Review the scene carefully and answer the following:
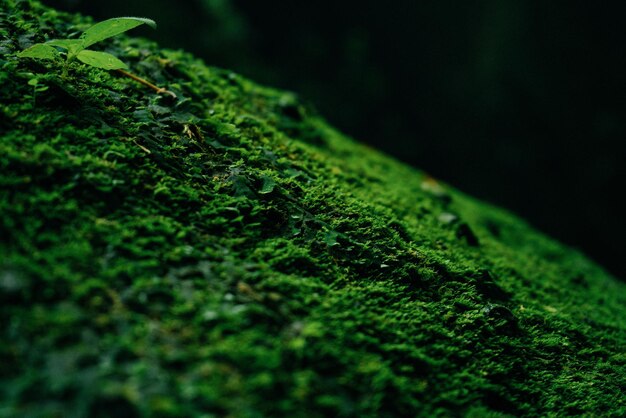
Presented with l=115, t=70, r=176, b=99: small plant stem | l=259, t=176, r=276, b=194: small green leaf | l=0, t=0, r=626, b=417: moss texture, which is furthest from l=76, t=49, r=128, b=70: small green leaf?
l=259, t=176, r=276, b=194: small green leaf

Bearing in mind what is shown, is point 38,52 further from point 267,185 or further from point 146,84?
point 267,185

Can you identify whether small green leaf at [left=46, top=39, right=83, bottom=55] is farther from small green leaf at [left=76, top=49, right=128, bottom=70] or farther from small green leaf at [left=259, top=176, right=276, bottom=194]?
small green leaf at [left=259, top=176, right=276, bottom=194]

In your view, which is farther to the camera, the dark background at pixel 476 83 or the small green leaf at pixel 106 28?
the dark background at pixel 476 83

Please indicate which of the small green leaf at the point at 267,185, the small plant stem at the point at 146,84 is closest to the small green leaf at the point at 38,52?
the small plant stem at the point at 146,84

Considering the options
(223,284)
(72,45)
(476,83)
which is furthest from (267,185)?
(476,83)

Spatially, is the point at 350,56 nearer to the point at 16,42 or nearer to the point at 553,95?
the point at 553,95

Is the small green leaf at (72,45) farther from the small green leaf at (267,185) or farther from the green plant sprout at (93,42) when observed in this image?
the small green leaf at (267,185)

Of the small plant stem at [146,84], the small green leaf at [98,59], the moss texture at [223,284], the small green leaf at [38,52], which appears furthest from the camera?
the small plant stem at [146,84]
